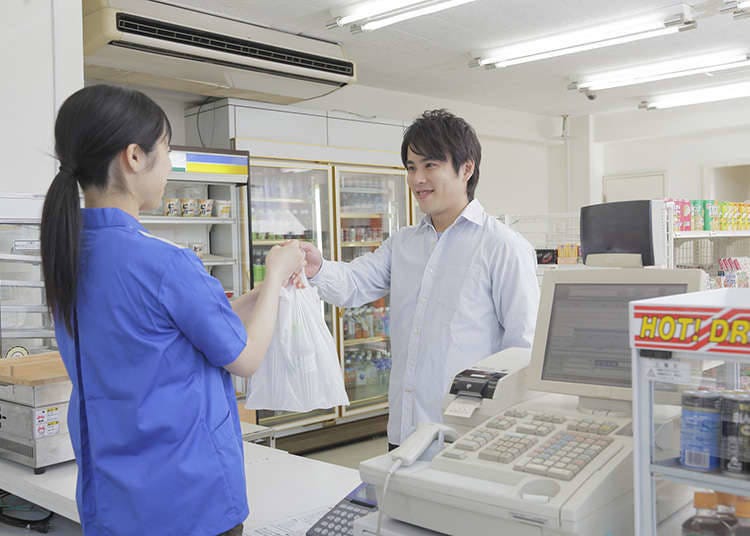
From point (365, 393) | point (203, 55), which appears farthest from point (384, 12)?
point (365, 393)

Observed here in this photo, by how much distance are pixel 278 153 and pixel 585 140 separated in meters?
4.95

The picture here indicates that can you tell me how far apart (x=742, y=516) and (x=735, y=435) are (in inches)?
5.1

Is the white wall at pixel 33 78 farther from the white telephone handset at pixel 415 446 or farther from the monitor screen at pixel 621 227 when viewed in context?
the monitor screen at pixel 621 227

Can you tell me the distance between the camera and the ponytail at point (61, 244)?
1302 mm

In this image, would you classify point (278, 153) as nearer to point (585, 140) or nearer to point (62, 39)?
point (62, 39)

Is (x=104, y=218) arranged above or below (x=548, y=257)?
above

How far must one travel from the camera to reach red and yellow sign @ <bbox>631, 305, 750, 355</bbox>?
911 millimetres

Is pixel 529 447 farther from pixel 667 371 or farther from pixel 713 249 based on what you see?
pixel 713 249

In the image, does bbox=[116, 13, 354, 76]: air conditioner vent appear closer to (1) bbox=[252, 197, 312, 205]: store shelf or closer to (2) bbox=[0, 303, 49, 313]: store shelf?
(1) bbox=[252, 197, 312, 205]: store shelf

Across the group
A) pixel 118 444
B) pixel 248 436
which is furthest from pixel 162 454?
pixel 248 436

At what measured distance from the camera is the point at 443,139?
7.00ft

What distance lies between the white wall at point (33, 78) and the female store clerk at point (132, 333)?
2.07 m

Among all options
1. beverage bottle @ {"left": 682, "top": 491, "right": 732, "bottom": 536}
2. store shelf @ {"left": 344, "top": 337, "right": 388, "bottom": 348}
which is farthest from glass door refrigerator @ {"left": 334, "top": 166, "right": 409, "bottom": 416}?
beverage bottle @ {"left": 682, "top": 491, "right": 732, "bottom": 536}

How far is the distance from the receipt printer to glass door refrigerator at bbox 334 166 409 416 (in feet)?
14.8
